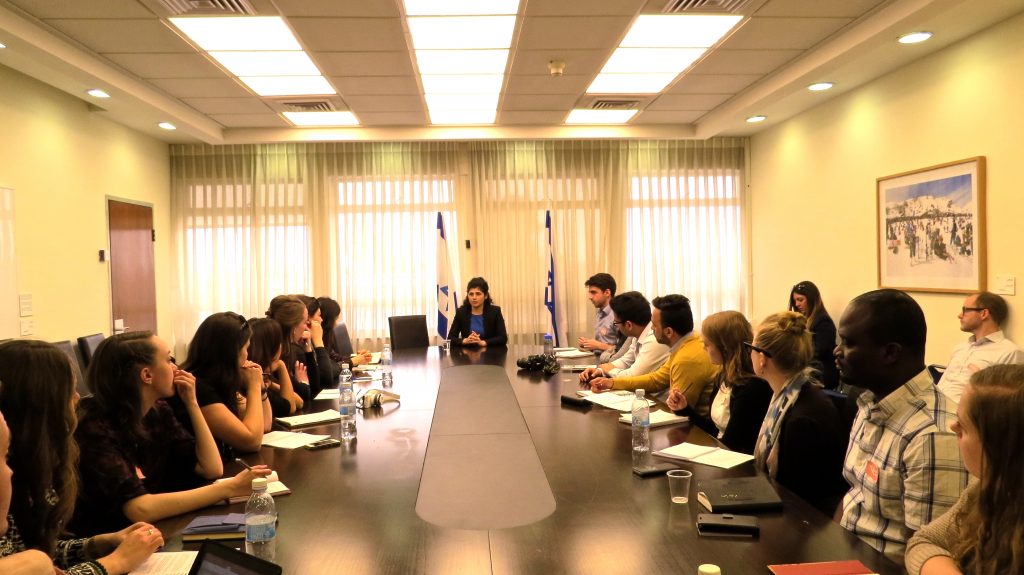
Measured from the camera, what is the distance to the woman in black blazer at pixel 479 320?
276 inches

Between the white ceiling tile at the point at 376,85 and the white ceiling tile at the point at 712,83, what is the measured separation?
222cm

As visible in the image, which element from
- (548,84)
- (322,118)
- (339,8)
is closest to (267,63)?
(339,8)

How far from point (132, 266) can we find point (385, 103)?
9.78 ft

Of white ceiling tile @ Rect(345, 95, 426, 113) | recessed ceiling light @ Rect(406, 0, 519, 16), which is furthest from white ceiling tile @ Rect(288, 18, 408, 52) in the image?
white ceiling tile @ Rect(345, 95, 426, 113)

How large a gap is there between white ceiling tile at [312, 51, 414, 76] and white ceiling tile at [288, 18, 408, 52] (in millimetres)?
113

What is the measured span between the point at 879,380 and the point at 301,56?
432 cm

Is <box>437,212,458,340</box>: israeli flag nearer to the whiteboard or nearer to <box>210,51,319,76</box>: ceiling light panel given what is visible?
<box>210,51,319,76</box>: ceiling light panel

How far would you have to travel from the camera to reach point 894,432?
193 centimetres

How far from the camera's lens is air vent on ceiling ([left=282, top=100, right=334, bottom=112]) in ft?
21.1

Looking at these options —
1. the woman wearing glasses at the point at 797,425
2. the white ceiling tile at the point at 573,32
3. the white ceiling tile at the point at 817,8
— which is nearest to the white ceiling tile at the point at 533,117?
the white ceiling tile at the point at 573,32

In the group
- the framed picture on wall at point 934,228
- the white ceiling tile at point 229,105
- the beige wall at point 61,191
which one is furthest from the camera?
the white ceiling tile at point 229,105

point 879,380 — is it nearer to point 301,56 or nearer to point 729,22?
point 729,22

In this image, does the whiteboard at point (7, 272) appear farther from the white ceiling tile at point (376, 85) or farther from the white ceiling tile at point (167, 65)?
the white ceiling tile at point (376, 85)

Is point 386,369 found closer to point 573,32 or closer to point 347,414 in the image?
point 347,414
